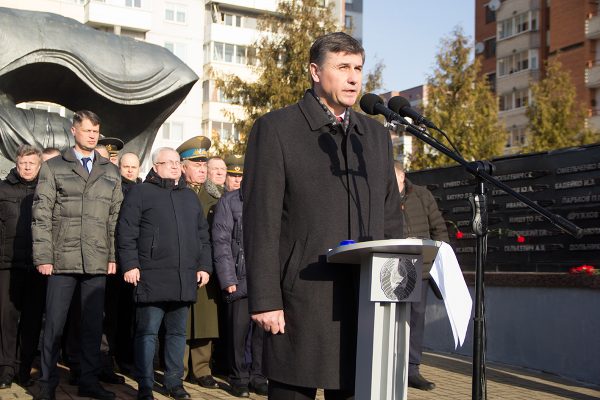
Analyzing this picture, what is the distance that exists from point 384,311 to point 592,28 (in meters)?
53.7

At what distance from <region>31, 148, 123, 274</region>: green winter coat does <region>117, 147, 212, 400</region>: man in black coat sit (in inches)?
8.0

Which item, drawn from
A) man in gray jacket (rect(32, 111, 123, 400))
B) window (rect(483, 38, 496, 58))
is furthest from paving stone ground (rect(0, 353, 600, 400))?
window (rect(483, 38, 496, 58))

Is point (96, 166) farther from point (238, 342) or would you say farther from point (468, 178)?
point (468, 178)

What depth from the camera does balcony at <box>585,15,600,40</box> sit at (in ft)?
175

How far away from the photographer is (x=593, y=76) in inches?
2121

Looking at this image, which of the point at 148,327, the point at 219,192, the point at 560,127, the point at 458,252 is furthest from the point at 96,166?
the point at 560,127

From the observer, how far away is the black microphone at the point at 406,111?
527 centimetres

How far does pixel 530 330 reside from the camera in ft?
36.9

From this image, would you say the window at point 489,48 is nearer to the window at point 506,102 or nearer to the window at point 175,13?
the window at point 506,102

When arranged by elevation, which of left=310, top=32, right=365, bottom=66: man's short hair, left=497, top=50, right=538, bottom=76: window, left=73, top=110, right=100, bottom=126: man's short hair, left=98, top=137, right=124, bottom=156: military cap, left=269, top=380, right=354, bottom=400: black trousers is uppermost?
left=497, top=50, right=538, bottom=76: window

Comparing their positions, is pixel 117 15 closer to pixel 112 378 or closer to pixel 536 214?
pixel 536 214

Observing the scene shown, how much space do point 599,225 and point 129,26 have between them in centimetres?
5192

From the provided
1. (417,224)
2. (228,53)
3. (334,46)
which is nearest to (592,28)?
(228,53)

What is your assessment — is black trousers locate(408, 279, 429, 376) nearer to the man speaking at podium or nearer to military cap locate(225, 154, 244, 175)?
military cap locate(225, 154, 244, 175)
